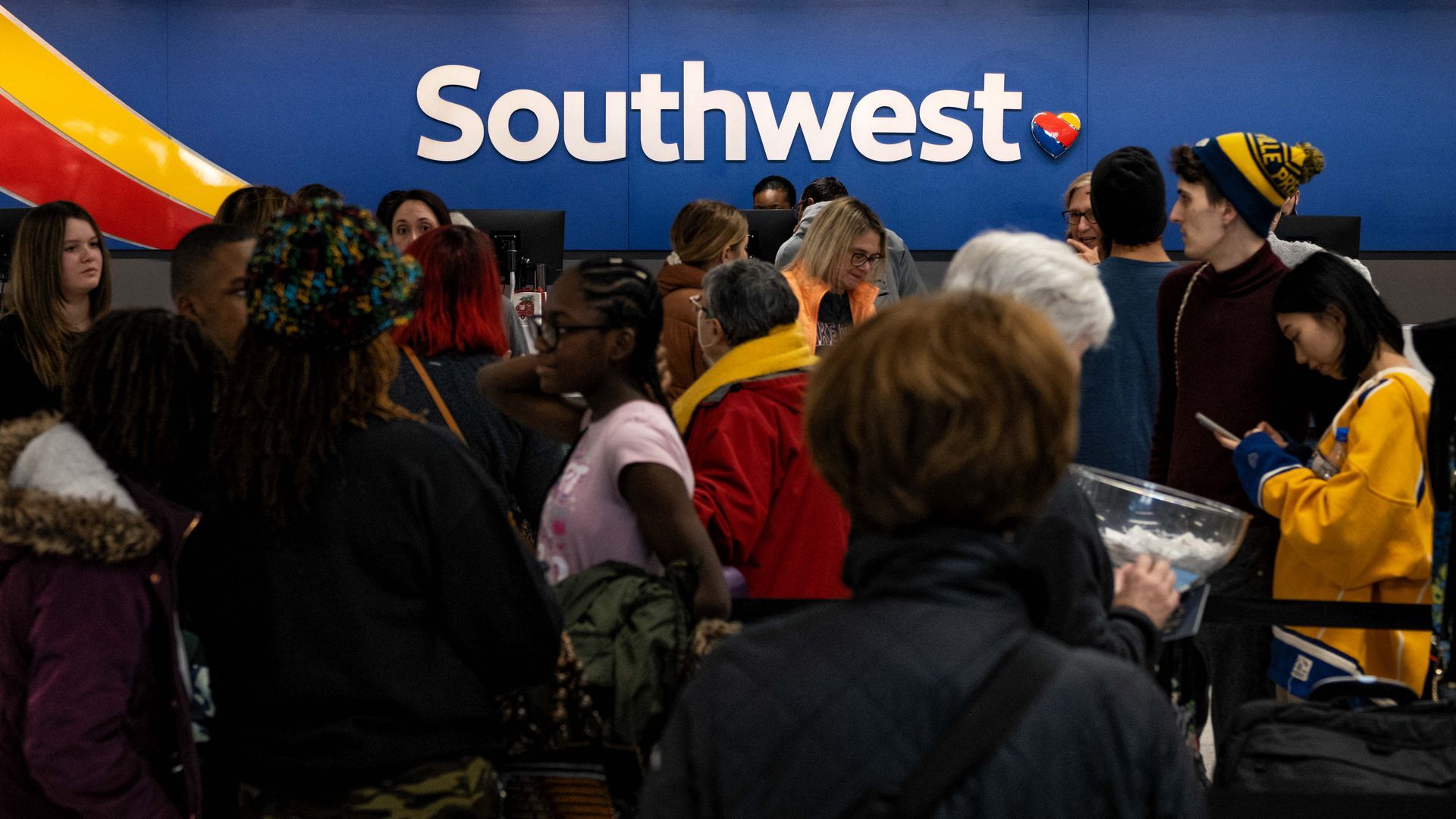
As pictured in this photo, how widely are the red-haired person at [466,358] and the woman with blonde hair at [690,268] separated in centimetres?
76

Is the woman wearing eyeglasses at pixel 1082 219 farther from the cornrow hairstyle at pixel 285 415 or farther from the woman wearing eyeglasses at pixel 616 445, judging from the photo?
the cornrow hairstyle at pixel 285 415

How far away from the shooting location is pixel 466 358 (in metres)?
2.79

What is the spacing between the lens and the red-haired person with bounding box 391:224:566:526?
274 cm

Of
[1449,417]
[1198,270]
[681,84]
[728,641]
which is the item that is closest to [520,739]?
[728,641]

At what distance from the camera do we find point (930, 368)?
3.50ft

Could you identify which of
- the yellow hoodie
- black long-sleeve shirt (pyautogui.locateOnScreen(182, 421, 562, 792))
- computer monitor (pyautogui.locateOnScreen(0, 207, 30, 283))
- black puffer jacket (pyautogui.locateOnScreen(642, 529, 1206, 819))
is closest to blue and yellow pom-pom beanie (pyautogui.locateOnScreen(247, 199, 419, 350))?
black long-sleeve shirt (pyautogui.locateOnScreen(182, 421, 562, 792))

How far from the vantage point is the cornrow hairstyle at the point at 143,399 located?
5.61 ft

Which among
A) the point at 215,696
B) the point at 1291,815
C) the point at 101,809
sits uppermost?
the point at 215,696

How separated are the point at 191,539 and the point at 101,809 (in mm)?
324

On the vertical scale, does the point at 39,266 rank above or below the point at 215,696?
above

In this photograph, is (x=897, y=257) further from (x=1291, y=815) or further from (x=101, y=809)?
(x=101, y=809)

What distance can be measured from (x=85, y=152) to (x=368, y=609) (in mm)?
7302

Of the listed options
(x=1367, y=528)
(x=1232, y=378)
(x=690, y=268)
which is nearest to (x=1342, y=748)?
(x=1367, y=528)

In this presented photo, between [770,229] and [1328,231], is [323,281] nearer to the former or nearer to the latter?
[770,229]
